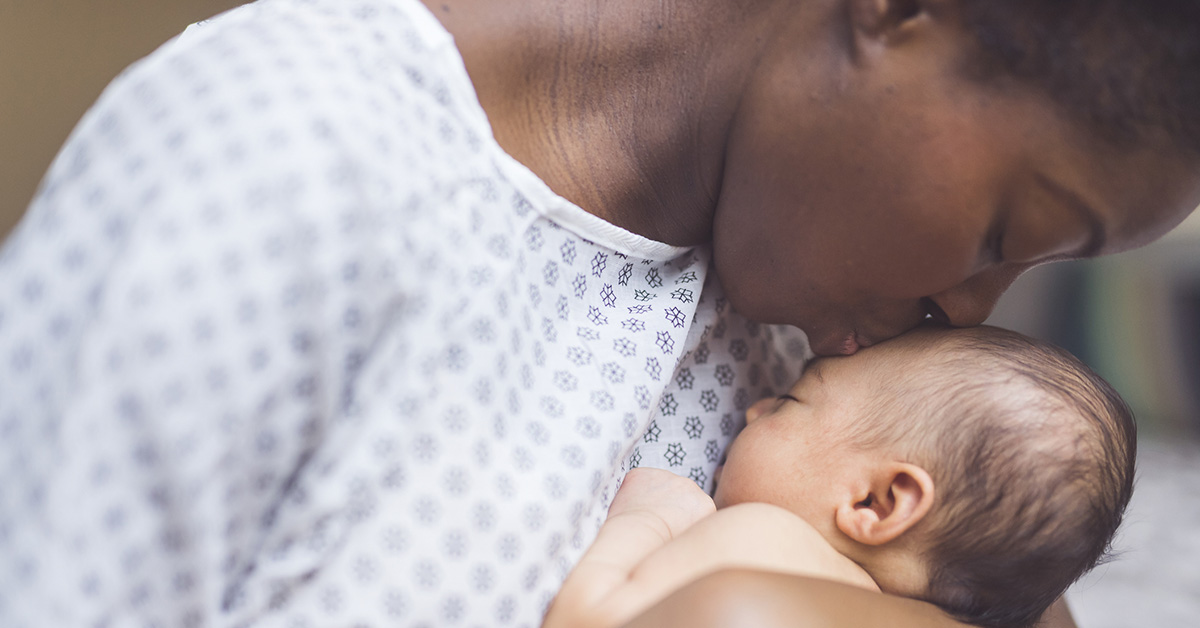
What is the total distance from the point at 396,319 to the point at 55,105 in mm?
1359

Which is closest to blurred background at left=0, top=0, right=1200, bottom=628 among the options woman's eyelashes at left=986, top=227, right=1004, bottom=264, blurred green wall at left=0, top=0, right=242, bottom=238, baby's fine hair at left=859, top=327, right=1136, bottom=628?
blurred green wall at left=0, top=0, right=242, bottom=238

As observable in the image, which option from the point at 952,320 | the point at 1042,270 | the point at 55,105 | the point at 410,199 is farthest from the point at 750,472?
the point at 1042,270

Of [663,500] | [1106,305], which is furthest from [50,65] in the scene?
[1106,305]

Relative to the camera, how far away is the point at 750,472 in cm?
94

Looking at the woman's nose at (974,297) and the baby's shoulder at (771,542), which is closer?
the baby's shoulder at (771,542)

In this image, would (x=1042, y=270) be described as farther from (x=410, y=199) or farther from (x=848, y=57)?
(x=410, y=199)

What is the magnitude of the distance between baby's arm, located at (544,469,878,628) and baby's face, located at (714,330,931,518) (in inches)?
2.6

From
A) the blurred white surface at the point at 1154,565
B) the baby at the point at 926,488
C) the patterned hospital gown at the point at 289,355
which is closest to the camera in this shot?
the patterned hospital gown at the point at 289,355

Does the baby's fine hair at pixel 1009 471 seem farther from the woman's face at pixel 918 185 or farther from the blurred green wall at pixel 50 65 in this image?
the blurred green wall at pixel 50 65

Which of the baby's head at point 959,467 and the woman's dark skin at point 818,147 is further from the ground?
the woman's dark skin at point 818,147

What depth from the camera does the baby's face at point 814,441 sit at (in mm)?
927

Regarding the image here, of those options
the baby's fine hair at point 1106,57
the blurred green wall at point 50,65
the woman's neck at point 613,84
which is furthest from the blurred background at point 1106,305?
the woman's neck at point 613,84

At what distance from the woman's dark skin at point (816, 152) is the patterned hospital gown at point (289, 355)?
10cm

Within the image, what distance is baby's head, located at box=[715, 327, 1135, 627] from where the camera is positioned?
84cm
